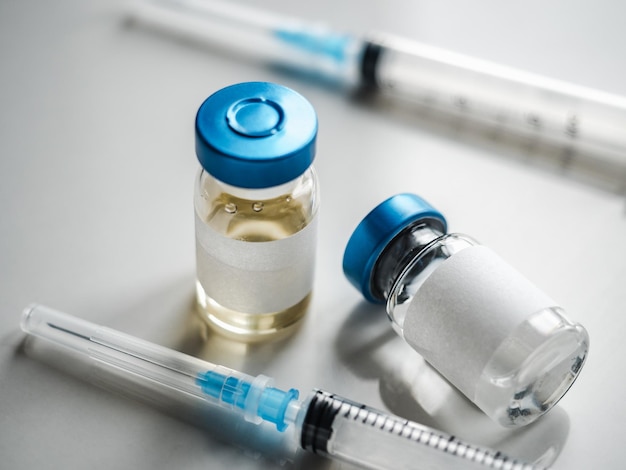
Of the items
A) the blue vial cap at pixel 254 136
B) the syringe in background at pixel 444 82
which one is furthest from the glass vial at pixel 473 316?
the syringe in background at pixel 444 82

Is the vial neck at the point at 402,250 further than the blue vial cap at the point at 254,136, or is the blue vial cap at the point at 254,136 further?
the vial neck at the point at 402,250

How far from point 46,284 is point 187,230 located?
166 millimetres

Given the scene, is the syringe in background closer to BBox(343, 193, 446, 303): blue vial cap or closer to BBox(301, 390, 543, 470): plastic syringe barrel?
BBox(343, 193, 446, 303): blue vial cap

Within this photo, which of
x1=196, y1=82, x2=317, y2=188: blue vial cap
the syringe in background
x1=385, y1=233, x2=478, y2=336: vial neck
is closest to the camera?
x1=196, y1=82, x2=317, y2=188: blue vial cap

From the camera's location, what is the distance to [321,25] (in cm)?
117

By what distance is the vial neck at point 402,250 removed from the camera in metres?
0.78

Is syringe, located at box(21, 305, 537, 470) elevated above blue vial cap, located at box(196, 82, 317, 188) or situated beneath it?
situated beneath

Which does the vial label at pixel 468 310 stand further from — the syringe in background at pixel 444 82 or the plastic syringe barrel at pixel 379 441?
the syringe in background at pixel 444 82

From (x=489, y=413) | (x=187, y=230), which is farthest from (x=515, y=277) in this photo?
(x=187, y=230)

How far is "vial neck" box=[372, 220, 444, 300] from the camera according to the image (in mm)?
777

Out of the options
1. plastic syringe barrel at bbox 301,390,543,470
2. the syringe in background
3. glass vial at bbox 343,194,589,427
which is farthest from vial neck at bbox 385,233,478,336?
the syringe in background

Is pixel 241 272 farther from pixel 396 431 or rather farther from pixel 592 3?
pixel 592 3

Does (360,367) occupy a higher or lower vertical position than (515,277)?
lower

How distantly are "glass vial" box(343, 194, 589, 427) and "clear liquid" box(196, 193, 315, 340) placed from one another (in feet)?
0.21
